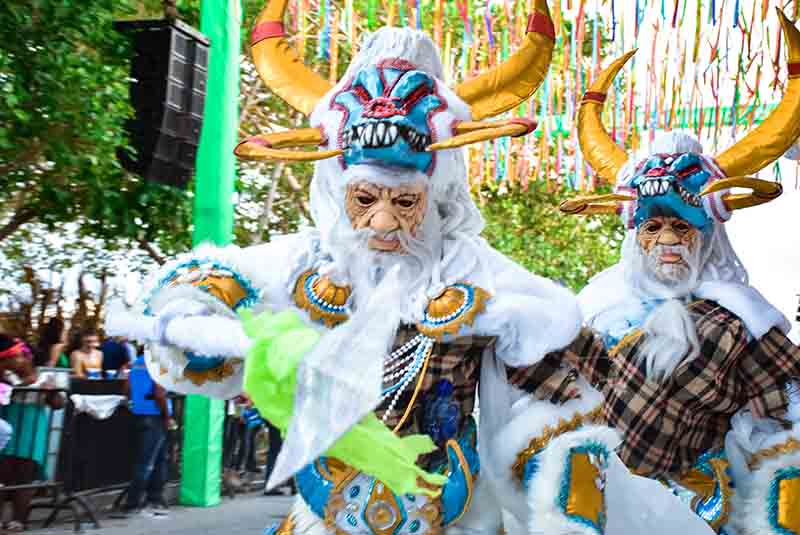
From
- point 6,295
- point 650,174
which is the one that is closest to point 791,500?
point 650,174

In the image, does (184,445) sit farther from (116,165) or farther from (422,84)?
(422,84)

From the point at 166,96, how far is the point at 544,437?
617 cm

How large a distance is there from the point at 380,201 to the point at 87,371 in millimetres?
5552

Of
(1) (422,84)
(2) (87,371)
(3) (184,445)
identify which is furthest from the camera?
(3) (184,445)

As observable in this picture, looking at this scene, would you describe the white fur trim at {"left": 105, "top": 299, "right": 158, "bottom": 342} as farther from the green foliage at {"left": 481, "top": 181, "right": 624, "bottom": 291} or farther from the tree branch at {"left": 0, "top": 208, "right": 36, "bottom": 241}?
the green foliage at {"left": 481, "top": 181, "right": 624, "bottom": 291}

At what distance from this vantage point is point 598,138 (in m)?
5.03

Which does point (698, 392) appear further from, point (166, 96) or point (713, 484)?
point (166, 96)

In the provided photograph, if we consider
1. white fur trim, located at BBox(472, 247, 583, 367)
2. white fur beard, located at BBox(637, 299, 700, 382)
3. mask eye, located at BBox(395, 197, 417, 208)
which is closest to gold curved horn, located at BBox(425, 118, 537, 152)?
mask eye, located at BBox(395, 197, 417, 208)

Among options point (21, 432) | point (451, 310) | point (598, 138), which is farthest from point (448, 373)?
point (21, 432)

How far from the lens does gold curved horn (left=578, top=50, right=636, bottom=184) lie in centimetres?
494

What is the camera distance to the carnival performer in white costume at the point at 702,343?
164 inches

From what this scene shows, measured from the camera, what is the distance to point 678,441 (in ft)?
14.1

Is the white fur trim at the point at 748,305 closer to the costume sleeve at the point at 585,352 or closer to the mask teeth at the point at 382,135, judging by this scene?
the costume sleeve at the point at 585,352

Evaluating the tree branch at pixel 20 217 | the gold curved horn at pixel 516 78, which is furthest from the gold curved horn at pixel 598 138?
the tree branch at pixel 20 217
